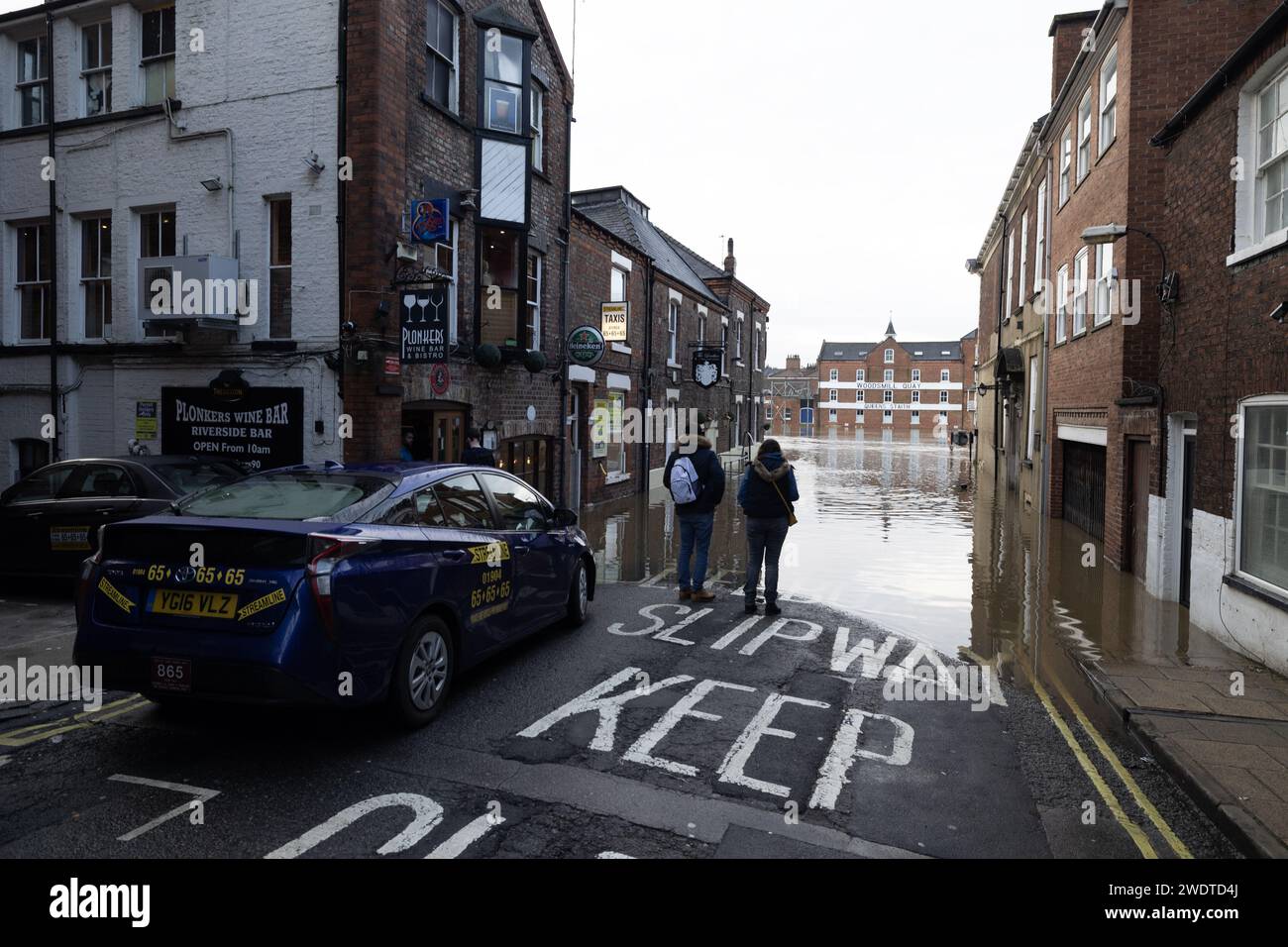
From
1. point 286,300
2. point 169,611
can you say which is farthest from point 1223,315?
point 286,300

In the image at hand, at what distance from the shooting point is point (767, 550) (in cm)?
887

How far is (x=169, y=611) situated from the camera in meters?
4.52

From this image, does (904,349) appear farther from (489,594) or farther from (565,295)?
(489,594)

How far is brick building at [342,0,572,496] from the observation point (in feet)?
35.2

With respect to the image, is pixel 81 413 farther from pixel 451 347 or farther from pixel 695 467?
pixel 695 467

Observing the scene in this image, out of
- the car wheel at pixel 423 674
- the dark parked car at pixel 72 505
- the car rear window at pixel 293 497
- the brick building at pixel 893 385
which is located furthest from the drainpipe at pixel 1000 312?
the brick building at pixel 893 385

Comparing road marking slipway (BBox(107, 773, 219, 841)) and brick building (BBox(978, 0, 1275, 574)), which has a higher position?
brick building (BBox(978, 0, 1275, 574))

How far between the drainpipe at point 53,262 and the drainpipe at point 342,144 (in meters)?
5.31

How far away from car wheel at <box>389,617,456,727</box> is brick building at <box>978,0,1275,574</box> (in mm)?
8927

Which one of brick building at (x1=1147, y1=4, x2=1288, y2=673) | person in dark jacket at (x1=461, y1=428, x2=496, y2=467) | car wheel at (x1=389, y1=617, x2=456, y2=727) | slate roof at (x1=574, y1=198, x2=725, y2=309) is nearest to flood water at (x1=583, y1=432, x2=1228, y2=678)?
brick building at (x1=1147, y1=4, x2=1288, y2=673)

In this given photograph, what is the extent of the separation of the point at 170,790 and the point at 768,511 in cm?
598

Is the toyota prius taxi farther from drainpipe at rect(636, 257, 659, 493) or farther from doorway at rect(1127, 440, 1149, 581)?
drainpipe at rect(636, 257, 659, 493)

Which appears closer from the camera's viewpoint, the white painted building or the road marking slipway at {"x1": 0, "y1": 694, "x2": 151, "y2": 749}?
the road marking slipway at {"x1": 0, "y1": 694, "x2": 151, "y2": 749}

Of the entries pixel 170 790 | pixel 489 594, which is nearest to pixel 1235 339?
pixel 489 594
